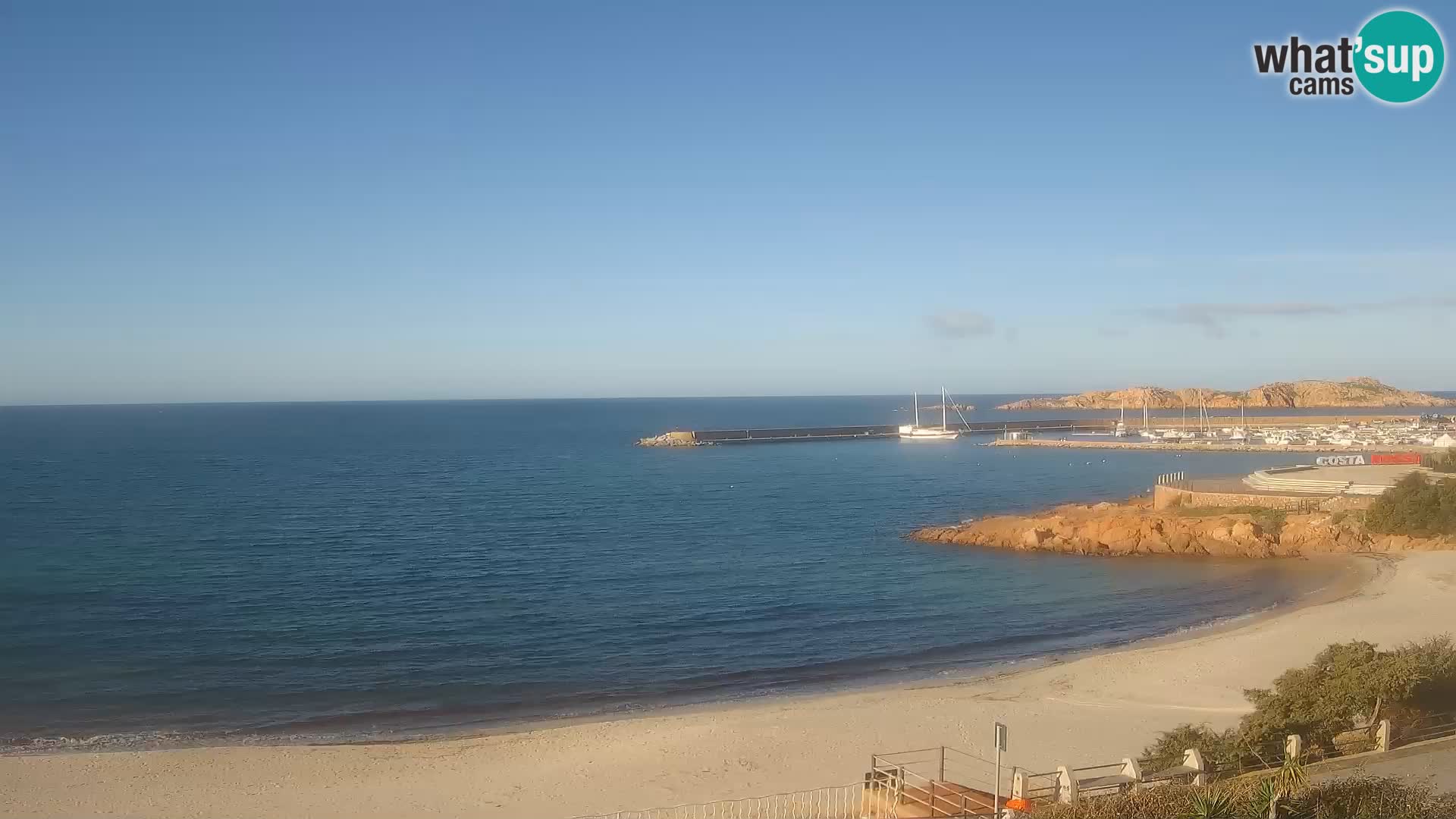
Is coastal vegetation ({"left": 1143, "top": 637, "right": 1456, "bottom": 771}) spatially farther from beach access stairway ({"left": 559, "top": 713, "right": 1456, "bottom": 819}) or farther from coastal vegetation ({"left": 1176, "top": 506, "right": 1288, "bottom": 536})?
coastal vegetation ({"left": 1176, "top": 506, "right": 1288, "bottom": 536})

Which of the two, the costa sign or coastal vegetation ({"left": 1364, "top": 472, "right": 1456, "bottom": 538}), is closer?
coastal vegetation ({"left": 1364, "top": 472, "right": 1456, "bottom": 538})

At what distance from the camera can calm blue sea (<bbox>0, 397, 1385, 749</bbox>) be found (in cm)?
2184

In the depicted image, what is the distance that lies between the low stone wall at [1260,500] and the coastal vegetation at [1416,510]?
3.89 ft

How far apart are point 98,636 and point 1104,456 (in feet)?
270

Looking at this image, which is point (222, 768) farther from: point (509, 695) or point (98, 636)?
point (98, 636)

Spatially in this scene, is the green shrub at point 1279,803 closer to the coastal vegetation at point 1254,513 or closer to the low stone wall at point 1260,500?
the coastal vegetation at point 1254,513

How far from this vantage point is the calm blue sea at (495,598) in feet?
71.7

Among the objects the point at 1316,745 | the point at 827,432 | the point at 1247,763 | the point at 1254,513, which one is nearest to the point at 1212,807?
the point at 1247,763

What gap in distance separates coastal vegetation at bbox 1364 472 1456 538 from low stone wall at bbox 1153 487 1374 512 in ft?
3.89

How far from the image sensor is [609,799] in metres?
15.6

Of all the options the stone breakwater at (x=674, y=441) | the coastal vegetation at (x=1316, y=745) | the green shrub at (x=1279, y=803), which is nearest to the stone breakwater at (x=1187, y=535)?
the coastal vegetation at (x=1316, y=745)

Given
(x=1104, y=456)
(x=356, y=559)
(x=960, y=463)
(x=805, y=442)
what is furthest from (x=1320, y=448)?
(x=356, y=559)

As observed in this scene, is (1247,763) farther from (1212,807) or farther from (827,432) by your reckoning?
(827,432)

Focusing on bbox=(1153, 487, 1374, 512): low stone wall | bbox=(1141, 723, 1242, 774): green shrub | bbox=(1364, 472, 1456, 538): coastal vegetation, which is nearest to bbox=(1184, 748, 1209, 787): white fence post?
bbox=(1141, 723, 1242, 774): green shrub
